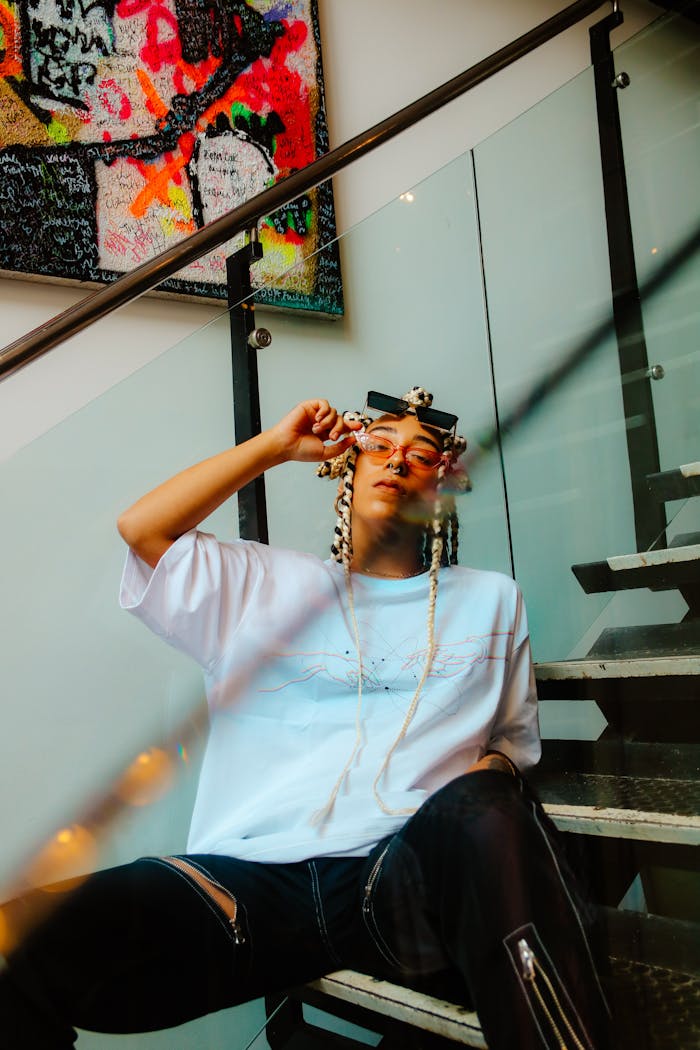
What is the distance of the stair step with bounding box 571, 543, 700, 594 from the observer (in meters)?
1.51

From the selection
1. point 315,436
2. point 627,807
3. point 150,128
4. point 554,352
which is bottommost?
point 627,807

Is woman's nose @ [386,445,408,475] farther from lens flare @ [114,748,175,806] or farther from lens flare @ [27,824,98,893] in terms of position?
lens flare @ [27,824,98,893]

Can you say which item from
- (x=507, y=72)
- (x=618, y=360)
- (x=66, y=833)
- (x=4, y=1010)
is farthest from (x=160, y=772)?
(x=507, y=72)

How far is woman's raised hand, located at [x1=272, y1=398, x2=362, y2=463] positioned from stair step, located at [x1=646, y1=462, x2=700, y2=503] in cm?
76

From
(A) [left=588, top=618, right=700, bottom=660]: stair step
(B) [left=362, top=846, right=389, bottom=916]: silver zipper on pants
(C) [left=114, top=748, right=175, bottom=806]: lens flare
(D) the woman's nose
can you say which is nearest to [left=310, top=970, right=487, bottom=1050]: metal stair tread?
(B) [left=362, top=846, right=389, bottom=916]: silver zipper on pants

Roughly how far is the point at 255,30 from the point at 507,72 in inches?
44.0

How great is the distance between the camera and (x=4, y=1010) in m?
0.93

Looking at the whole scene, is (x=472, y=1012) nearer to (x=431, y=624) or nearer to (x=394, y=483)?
Result: (x=431, y=624)

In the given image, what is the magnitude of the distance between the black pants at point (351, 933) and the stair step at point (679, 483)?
93 cm

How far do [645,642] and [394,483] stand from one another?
50 centimetres

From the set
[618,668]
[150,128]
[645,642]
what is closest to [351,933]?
[618,668]

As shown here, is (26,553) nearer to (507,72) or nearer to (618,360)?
(618,360)

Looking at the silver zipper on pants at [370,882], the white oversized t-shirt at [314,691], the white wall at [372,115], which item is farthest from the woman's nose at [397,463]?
the white wall at [372,115]

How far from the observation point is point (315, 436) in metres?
1.36
